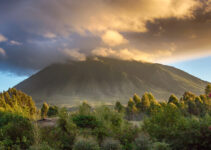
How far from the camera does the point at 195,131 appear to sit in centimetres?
1471

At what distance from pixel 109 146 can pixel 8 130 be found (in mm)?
7883

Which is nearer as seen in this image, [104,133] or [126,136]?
[126,136]

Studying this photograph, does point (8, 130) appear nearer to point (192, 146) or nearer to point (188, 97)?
point (192, 146)

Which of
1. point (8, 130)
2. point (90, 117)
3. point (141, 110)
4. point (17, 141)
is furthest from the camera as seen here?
point (141, 110)

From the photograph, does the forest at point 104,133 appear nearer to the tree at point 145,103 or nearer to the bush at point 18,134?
the bush at point 18,134

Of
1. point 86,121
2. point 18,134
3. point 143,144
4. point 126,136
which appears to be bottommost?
point 126,136

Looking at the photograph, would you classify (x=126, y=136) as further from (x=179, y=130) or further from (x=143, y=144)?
(x=143, y=144)

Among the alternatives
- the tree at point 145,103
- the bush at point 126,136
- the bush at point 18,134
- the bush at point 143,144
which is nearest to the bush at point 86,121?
the bush at point 126,136

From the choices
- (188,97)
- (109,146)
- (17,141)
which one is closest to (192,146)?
(109,146)

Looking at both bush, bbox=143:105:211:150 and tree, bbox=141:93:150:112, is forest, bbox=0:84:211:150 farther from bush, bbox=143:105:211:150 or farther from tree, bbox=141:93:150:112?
tree, bbox=141:93:150:112

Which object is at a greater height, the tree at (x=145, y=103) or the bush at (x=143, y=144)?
the tree at (x=145, y=103)

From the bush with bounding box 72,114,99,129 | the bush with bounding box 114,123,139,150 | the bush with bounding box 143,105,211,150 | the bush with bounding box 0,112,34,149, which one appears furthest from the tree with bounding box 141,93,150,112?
the bush with bounding box 0,112,34,149

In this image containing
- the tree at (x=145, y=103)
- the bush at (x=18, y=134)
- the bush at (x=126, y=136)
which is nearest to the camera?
the bush at (x=18, y=134)

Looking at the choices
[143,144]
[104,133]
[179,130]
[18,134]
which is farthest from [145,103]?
[143,144]
